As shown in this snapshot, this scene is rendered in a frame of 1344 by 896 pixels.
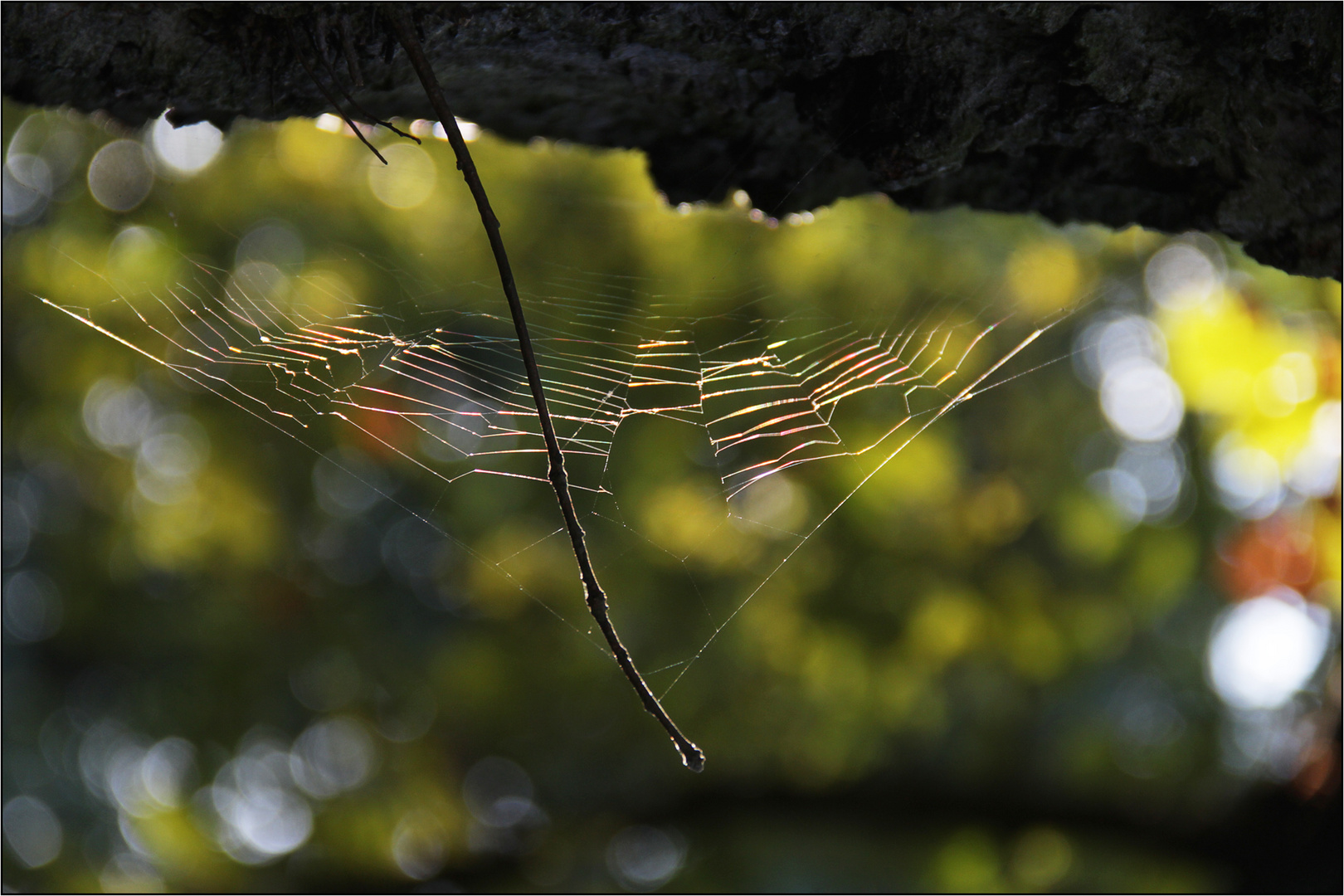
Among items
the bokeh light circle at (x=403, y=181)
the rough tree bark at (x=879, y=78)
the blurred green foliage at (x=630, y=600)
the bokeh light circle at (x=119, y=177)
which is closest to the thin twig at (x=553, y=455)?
the rough tree bark at (x=879, y=78)

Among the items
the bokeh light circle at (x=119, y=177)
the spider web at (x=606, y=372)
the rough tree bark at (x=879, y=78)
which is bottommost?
the rough tree bark at (x=879, y=78)

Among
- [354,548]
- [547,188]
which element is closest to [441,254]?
[547,188]

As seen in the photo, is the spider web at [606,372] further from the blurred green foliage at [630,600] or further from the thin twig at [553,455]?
the thin twig at [553,455]

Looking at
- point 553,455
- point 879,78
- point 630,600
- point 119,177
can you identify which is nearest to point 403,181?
point 119,177

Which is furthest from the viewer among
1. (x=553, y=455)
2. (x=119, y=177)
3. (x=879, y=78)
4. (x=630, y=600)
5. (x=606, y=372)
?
(x=630, y=600)

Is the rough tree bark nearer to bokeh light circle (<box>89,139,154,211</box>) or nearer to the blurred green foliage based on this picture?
the blurred green foliage

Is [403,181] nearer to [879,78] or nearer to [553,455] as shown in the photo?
[879,78]
